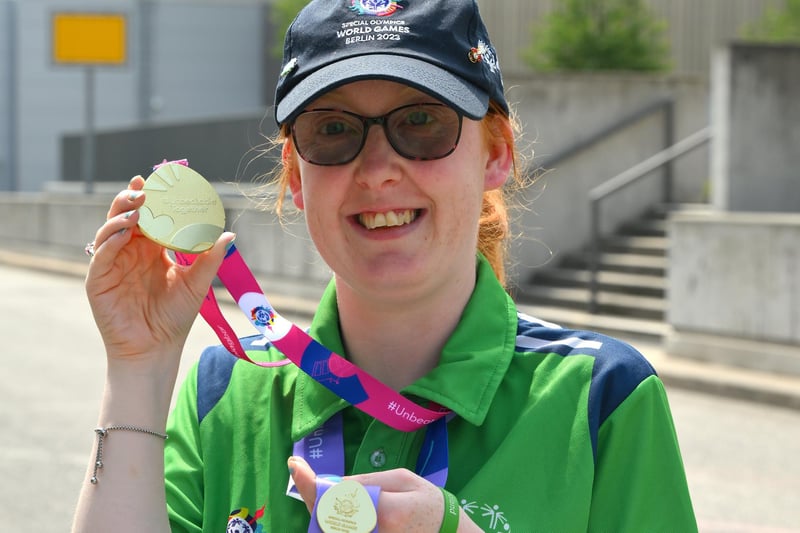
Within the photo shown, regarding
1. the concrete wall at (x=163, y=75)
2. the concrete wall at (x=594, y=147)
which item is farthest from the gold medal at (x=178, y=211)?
the concrete wall at (x=163, y=75)

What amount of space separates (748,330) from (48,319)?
820cm

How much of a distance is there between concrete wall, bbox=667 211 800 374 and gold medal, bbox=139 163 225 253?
360 inches

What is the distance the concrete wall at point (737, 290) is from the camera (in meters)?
10.5

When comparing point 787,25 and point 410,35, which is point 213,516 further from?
point 787,25

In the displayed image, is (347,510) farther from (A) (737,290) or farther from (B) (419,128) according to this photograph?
(A) (737,290)

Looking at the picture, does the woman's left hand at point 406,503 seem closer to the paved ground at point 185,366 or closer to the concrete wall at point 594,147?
the paved ground at point 185,366

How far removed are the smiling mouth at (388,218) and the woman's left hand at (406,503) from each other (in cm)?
43

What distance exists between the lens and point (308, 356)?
1928 millimetres

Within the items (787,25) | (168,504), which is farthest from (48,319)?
(787,25)

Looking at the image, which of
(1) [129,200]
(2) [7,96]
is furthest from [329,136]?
(2) [7,96]

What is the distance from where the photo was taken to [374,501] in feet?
5.17

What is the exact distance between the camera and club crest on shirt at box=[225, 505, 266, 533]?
189 centimetres

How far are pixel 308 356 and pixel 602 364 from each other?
0.44 metres

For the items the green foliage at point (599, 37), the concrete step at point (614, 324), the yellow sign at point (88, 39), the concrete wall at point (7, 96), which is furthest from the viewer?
the concrete wall at point (7, 96)
